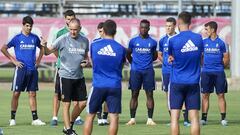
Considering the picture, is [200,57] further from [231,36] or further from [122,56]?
[231,36]

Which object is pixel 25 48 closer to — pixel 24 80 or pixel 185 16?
pixel 24 80

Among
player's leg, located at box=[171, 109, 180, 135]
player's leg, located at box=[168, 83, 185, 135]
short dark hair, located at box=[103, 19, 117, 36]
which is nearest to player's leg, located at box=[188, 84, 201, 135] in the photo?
player's leg, located at box=[168, 83, 185, 135]

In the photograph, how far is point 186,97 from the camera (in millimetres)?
14484

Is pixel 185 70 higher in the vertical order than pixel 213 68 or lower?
higher

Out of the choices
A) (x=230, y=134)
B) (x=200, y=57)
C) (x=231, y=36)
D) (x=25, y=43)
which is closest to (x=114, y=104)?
(x=200, y=57)

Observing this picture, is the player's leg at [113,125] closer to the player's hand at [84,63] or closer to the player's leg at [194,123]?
the player's leg at [194,123]

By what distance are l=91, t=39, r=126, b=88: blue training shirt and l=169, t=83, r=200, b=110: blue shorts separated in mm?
1005

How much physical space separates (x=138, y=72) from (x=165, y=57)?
738 mm

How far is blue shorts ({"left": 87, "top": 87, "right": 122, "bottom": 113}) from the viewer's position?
1399 cm

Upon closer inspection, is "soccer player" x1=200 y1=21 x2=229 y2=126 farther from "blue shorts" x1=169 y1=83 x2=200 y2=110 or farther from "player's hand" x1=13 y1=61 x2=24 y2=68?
"blue shorts" x1=169 y1=83 x2=200 y2=110

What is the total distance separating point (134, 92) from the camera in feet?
64.7

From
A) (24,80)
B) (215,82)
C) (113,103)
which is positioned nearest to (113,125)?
(113,103)

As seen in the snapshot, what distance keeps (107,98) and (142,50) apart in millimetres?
5504

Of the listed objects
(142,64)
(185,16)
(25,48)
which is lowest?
(142,64)
